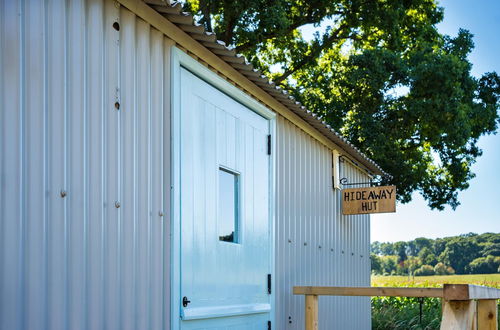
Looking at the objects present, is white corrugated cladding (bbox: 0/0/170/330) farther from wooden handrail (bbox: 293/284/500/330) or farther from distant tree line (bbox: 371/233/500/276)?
distant tree line (bbox: 371/233/500/276)

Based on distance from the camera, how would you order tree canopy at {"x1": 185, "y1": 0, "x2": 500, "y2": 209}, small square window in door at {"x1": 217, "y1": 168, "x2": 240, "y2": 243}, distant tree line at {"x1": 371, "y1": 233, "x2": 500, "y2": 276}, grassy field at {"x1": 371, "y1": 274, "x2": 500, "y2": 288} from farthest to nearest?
distant tree line at {"x1": 371, "y1": 233, "x2": 500, "y2": 276}, grassy field at {"x1": 371, "y1": 274, "x2": 500, "y2": 288}, tree canopy at {"x1": 185, "y1": 0, "x2": 500, "y2": 209}, small square window in door at {"x1": 217, "y1": 168, "x2": 240, "y2": 243}

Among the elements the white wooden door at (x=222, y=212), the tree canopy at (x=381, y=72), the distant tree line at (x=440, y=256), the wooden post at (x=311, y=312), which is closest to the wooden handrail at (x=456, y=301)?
the wooden post at (x=311, y=312)

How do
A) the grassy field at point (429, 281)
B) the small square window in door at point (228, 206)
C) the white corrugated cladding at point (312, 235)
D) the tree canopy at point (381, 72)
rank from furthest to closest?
the grassy field at point (429, 281) → the tree canopy at point (381, 72) → the white corrugated cladding at point (312, 235) → the small square window in door at point (228, 206)

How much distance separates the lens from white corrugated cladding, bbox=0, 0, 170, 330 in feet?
14.1

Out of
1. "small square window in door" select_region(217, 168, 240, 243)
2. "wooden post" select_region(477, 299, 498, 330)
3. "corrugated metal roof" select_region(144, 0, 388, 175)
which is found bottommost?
"wooden post" select_region(477, 299, 498, 330)

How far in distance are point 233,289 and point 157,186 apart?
1650mm

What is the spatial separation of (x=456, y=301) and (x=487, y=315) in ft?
6.17

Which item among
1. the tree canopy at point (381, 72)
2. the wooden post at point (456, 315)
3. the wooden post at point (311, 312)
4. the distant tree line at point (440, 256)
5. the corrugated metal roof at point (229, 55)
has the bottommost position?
the distant tree line at point (440, 256)

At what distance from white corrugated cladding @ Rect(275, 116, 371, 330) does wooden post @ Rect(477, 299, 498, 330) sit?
271cm

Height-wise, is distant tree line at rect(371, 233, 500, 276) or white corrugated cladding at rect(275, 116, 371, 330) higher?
white corrugated cladding at rect(275, 116, 371, 330)

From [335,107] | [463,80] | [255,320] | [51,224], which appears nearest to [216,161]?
[255,320]

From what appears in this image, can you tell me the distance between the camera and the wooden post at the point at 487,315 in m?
5.85

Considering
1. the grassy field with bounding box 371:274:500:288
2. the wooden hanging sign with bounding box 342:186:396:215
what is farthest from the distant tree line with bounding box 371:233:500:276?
the wooden hanging sign with bounding box 342:186:396:215

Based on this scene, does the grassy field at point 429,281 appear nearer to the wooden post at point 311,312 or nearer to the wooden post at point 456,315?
the wooden post at point 311,312
